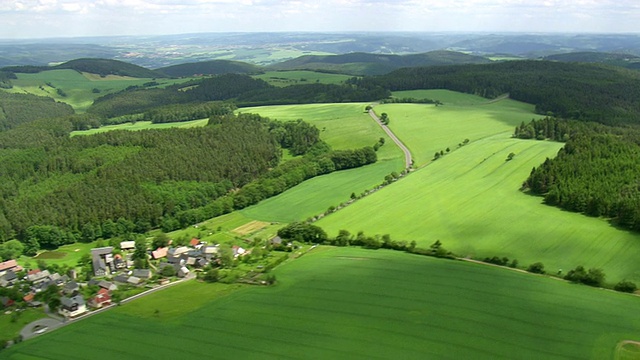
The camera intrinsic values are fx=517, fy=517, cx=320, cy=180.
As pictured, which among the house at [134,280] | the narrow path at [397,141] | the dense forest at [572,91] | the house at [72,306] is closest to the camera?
the house at [72,306]

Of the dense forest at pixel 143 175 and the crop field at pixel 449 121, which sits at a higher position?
the crop field at pixel 449 121

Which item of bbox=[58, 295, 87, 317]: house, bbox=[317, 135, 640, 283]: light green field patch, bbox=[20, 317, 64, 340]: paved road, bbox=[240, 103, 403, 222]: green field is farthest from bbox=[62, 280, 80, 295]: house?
bbox=[317, 135, 640, 283]: light green field patch

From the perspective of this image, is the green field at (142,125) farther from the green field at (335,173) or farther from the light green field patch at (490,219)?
the light green field patch at (490,219)

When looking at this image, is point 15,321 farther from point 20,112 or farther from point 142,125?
point 20,112

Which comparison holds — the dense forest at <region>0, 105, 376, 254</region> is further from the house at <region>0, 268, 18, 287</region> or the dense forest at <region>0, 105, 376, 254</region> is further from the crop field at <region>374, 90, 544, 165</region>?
the crop field at <region>374, 90, 544, 165</region>

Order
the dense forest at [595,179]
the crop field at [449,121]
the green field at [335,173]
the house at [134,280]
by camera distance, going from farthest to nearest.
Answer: the crop field at [449,121], the green field at [335,173], the dense forest at [595,179], the house at [134,280]

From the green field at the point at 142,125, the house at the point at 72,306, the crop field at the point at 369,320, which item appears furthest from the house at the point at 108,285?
the green field at the point at 142,125
